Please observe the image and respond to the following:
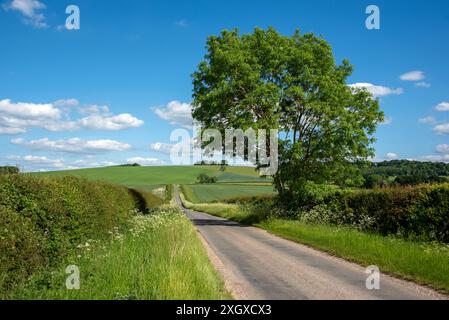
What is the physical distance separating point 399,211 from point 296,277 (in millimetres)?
10274

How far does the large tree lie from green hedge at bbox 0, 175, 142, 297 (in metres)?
16.7

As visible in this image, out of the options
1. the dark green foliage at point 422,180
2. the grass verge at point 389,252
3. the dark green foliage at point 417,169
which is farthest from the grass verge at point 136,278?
the dark green foliage at point 417,169

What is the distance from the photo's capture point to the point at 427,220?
18.9 m

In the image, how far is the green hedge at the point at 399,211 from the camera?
18344 mm

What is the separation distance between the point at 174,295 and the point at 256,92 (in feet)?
82.3

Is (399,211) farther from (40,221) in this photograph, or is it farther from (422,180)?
(40,221)

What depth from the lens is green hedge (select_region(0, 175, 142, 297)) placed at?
10.8 m

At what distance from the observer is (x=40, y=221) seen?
508 inches
